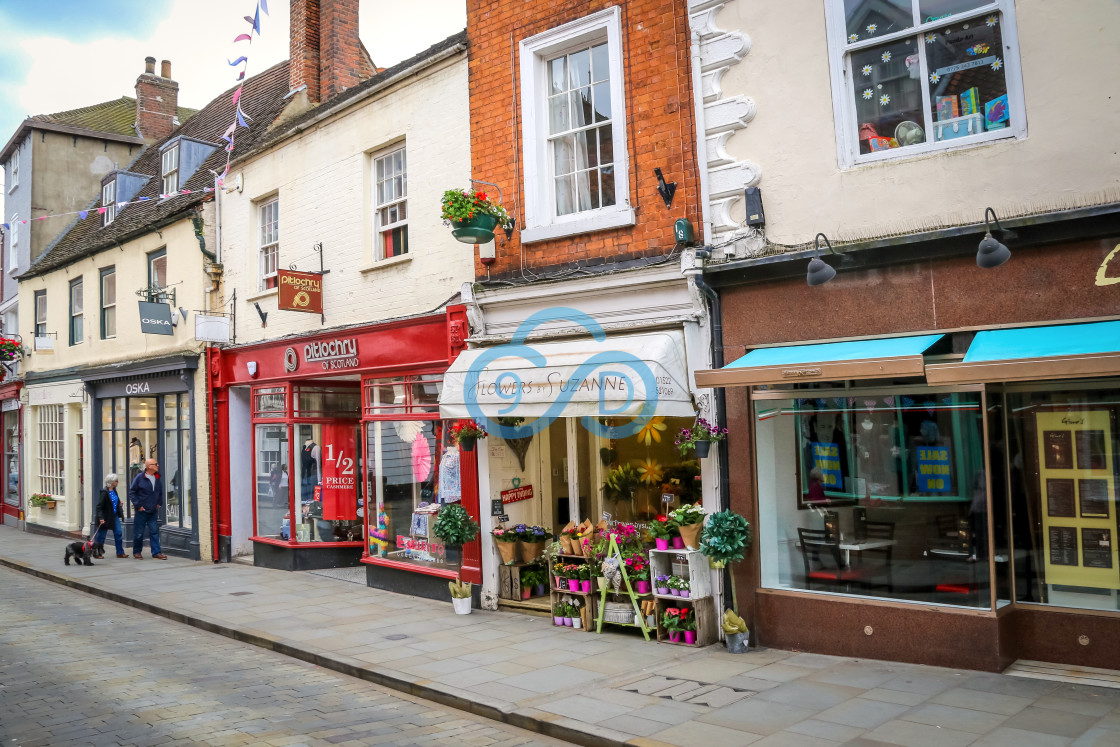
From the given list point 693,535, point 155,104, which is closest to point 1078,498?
point 693,535

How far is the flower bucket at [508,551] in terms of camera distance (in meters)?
9.76

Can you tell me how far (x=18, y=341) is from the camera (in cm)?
2222

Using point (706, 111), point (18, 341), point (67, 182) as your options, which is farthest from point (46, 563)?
point (706, 111)

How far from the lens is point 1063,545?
6.62 m

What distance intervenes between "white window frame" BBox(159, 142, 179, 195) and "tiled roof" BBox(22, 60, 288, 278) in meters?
0.38

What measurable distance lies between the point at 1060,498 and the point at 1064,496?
0.11 feet

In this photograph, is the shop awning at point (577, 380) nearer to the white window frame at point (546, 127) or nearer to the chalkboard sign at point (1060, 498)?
the white window frame at point (546, 127)

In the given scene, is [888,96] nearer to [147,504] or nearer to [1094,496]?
[1094,496]

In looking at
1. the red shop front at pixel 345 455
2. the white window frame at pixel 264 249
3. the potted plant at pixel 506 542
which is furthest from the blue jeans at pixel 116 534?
the potted plant at pixel 506 542

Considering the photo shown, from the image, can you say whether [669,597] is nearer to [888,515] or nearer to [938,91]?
[888,515]

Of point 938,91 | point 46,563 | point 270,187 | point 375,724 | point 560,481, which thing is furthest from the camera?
point 46,563

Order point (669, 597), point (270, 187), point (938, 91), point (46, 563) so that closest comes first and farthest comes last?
point (938, 91), point (669, 597), point (270, 187), point (46, 563)

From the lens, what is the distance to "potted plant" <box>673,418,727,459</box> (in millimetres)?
7801

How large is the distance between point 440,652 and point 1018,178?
657 centimetres
